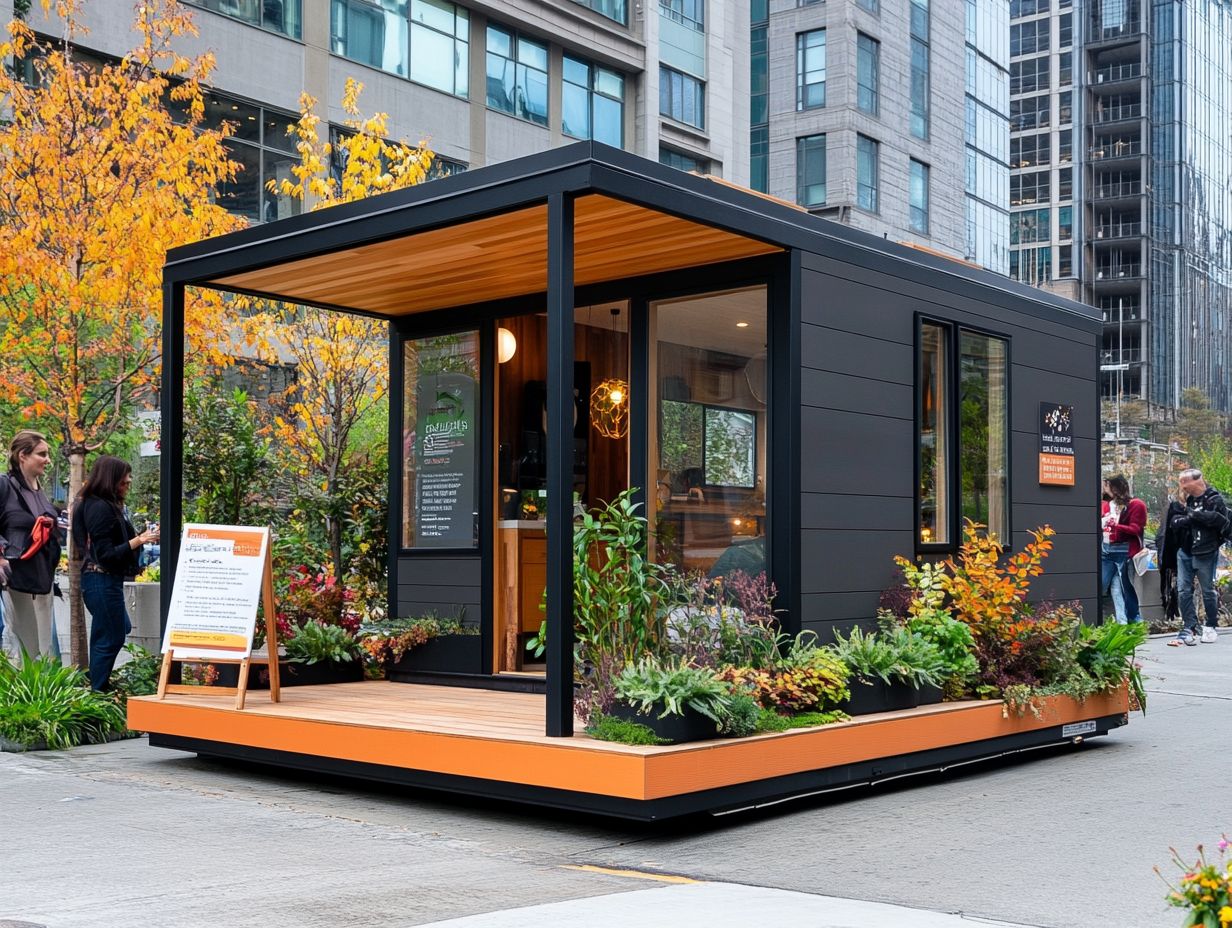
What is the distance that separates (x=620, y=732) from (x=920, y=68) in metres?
49.6

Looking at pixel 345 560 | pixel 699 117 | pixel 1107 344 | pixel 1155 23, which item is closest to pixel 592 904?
pixel 345 560

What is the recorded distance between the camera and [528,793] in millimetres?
7129

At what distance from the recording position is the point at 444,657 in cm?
1088

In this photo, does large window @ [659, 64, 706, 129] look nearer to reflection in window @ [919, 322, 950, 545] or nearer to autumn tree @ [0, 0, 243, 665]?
autumn tree @ [0, 0, 243, 665]

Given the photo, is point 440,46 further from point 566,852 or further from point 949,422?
point 566,852

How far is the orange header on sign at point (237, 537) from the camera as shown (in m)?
9.16

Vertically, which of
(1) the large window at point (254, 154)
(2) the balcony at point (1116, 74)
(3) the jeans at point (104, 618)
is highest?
(2) the balcony at point (1116, 74)

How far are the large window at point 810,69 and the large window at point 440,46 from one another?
19623mm

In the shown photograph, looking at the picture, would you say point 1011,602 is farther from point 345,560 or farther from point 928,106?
point 928,106

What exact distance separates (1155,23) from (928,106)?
159 ft

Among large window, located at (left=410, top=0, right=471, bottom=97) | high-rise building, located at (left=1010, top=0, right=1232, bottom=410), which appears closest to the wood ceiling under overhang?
large window, located at (left=410, top=0, right=471, bottom=97)

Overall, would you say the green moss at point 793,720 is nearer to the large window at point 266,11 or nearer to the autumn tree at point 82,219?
the autumn tree at point 82,219

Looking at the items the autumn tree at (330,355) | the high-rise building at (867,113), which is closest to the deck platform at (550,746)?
the autumn tree at (330,355)

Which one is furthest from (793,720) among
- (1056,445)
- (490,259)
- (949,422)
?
(1056,445)
